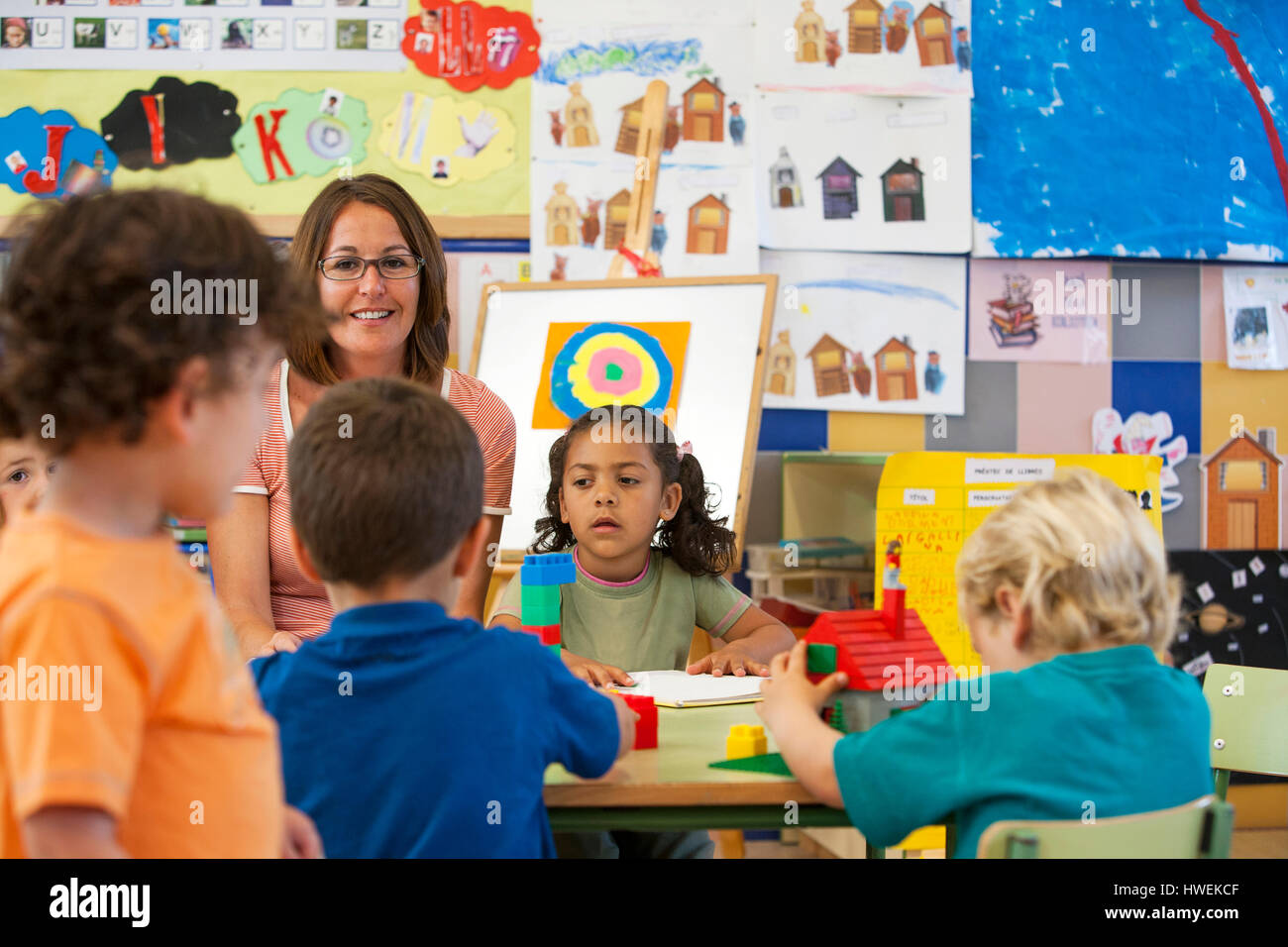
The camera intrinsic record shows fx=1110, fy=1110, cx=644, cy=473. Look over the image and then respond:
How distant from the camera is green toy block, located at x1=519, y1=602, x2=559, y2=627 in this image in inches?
57.6

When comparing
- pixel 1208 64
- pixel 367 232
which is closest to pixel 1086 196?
pixel 1208 64

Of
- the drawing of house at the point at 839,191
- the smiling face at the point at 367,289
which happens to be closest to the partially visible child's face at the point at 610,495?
the smiling face at the point at 367,289

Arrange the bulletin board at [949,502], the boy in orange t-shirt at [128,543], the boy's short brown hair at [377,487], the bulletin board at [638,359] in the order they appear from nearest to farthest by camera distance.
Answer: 1. the boy in orange t-shirt at [128,543]
2. the boy's short brown hair at [377,487]
3. the bulletin board at [949,502]
4. the bulletin board at [638,359]

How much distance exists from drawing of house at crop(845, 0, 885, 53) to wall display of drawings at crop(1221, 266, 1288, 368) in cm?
112

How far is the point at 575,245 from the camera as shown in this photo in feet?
9.45

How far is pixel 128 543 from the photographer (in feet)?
2.12

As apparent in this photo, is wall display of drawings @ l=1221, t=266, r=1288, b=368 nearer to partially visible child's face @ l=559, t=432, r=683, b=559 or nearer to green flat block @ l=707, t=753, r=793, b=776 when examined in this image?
partially visible child's face @ l=559, t=432, r=683, b=559

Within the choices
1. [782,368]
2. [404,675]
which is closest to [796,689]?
[404,675]

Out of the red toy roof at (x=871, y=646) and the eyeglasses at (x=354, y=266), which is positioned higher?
the eyeglasses at (x=354, y=266)

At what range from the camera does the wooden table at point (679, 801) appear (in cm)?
100

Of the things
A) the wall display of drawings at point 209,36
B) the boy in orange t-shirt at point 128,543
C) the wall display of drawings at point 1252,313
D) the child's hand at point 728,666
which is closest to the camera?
the boy in orange t-shirt at point 128,543

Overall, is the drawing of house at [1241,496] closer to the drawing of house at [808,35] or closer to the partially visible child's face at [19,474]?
the drawing of house at [808,35]

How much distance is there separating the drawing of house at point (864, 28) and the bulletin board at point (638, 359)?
74 centimetres
